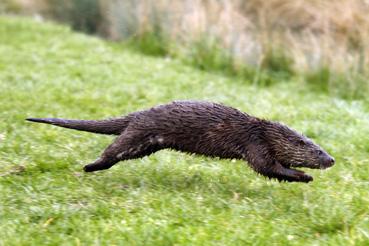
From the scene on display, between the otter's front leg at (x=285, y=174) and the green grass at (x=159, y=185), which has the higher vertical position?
the otter's front leg at (x=285, y=174)

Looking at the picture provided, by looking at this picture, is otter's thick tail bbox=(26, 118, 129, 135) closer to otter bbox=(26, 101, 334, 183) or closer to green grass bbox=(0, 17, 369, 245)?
otter bbox=(26, 101, 334, 183)

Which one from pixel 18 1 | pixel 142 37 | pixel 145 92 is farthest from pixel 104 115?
pixel 18 1

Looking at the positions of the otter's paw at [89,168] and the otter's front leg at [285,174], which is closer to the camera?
the otter's front leg at [285,174]

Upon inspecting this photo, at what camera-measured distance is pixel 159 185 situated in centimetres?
503

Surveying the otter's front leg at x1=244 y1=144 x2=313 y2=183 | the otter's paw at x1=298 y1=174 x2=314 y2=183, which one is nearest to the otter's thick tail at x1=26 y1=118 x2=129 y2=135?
the otter's front leg at x1=244 y1=144 x2=313 y2=183

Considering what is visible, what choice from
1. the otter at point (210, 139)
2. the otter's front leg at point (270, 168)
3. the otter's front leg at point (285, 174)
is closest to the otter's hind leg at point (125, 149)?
the otter at point (210, 139)

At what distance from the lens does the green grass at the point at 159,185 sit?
13.6 feet

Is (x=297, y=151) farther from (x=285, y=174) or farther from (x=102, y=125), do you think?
(x=102, y=125)

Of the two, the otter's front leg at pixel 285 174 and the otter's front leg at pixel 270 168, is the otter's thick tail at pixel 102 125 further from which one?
the otter's front leg at pixel 285 174

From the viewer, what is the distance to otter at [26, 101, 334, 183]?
491 centimetres

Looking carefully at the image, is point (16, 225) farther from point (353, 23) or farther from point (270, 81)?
point (353, 23)

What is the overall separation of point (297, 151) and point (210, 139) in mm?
648

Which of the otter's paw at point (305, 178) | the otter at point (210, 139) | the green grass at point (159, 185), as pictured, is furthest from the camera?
the otter at point (210, 139)

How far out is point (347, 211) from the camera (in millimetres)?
4516
